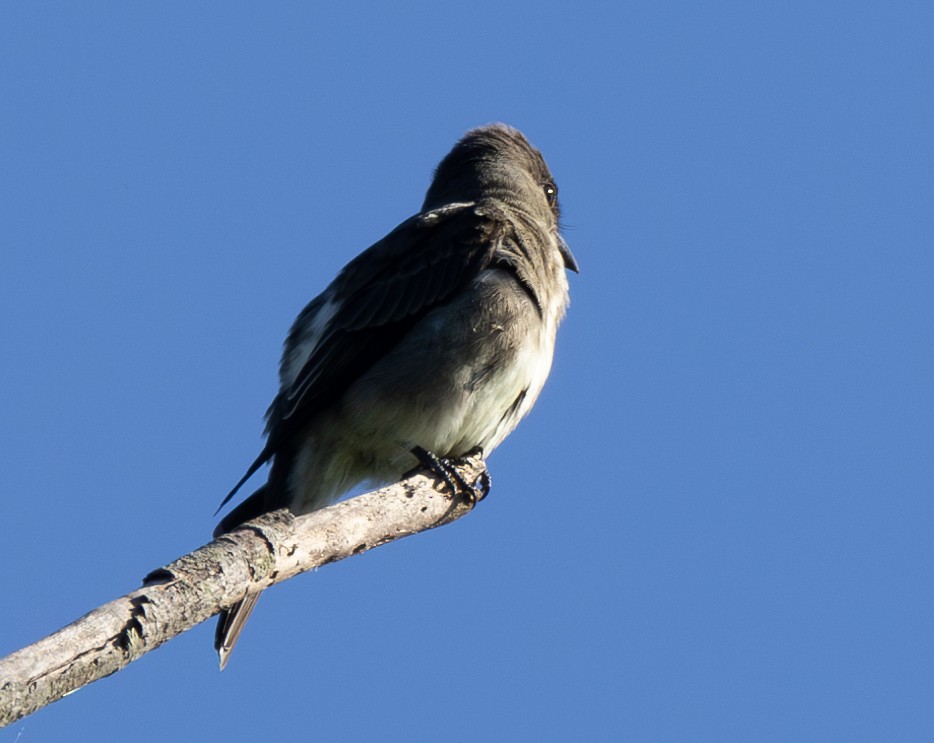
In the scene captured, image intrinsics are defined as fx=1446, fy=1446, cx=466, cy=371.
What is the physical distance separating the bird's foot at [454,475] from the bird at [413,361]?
1.3 inches

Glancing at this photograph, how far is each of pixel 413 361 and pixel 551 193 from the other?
8.56 ft

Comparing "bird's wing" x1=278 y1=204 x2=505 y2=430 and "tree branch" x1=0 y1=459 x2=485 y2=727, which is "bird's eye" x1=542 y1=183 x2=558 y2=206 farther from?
"tree branch" x1=0 y1=459 x2=485 y2=727

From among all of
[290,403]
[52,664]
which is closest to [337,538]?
[52,664]

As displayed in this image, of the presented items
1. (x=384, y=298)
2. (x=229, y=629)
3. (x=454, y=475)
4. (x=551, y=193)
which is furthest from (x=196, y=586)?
(x=551, y=193)

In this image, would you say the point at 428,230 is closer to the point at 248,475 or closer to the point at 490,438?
the point at 490,438

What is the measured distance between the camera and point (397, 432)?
280 inches

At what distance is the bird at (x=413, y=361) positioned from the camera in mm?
7094

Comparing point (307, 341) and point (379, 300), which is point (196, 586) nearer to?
point (379, 300)

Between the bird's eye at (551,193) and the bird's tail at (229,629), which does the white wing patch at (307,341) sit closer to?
the bird's tail at (229,629)

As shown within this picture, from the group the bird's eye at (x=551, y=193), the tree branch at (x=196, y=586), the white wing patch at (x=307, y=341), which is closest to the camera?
the tree branch at (x=196, y=586)

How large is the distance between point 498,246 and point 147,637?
3.92m

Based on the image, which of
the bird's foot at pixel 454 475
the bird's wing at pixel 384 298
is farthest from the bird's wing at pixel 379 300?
the bird's foot at pixel 454 475

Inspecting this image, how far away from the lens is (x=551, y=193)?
9391 millimetres

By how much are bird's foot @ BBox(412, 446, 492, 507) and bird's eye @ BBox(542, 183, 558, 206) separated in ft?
8.53
